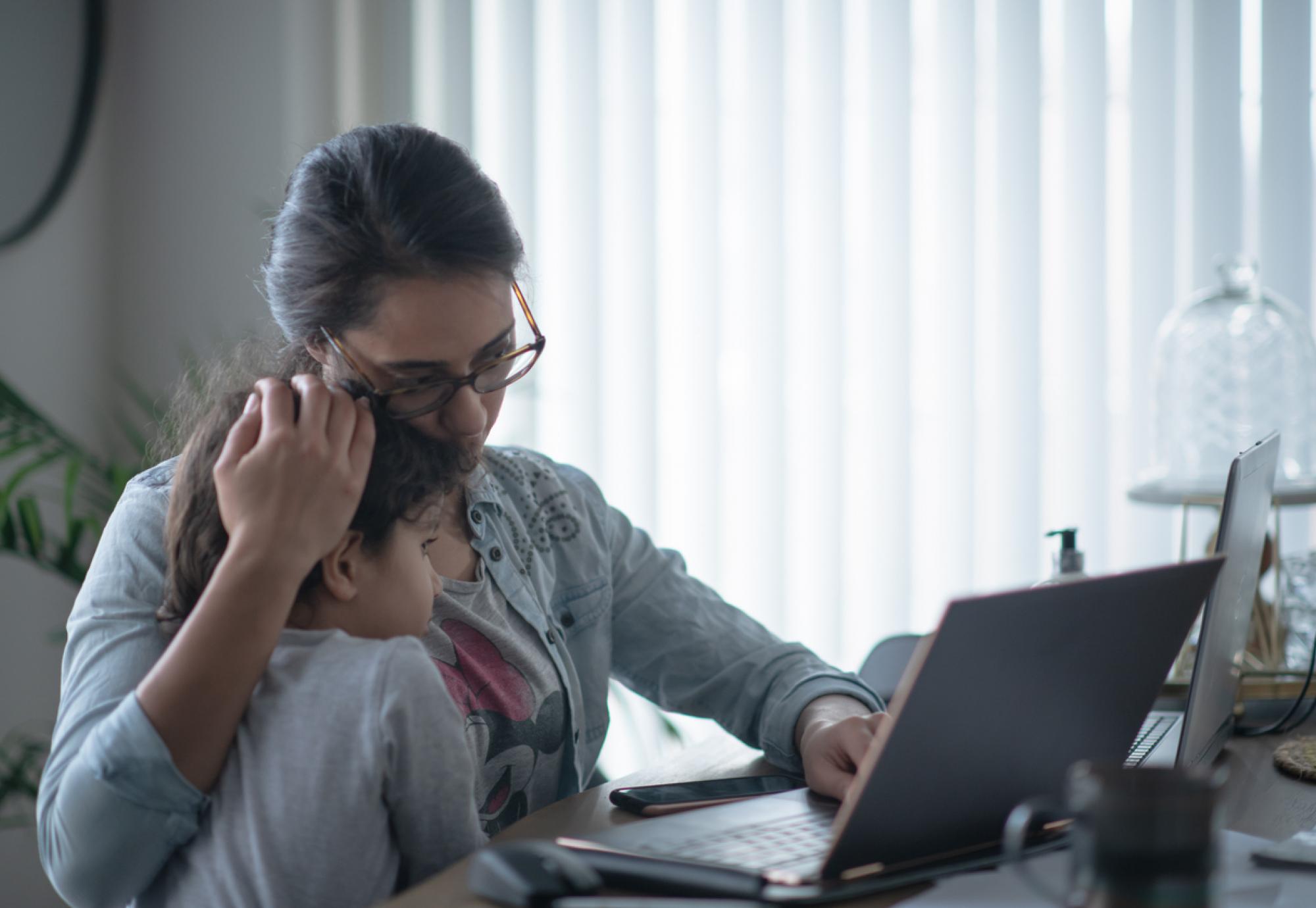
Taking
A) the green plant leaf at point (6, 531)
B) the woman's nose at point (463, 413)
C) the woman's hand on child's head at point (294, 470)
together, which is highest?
the woman's nose at point (463, 413)

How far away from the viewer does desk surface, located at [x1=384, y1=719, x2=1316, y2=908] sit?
0.76 m

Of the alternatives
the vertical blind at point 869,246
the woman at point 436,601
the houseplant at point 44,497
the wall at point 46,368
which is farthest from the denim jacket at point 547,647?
the wall at point 46,368

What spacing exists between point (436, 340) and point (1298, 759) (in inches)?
34.2

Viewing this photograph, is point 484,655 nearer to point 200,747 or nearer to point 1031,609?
point 200,747

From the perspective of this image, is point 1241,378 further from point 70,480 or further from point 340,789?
point 70,480

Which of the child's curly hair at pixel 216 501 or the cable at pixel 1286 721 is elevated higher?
the child's curly hair at pixel 216 501

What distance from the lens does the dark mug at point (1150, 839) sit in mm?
528

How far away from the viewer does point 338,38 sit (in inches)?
96.4

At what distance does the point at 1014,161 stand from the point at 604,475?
967 mm

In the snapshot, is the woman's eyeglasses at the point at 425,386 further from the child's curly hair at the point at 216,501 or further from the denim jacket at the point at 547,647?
the denim jacket at the point at 547,647

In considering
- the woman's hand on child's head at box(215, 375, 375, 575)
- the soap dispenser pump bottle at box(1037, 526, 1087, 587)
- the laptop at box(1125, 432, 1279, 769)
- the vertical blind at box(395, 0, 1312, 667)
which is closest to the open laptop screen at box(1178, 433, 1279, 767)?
the laptop at box(1125, 432, 1279, 769)

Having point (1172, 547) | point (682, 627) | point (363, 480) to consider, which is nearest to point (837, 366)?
point (1172, 547)

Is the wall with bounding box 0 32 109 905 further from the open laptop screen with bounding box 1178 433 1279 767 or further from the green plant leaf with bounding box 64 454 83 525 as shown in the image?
the open laptop screen with bounding box 1178 433 1279 767

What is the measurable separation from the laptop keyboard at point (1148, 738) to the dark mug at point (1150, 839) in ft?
1.42
